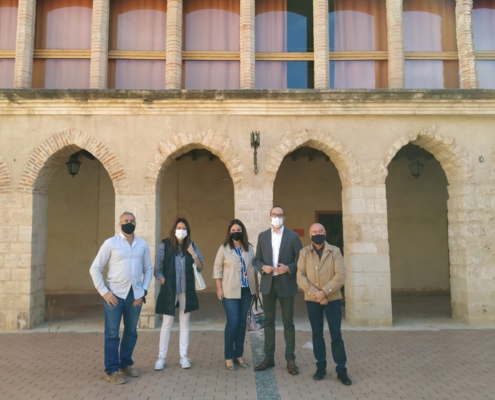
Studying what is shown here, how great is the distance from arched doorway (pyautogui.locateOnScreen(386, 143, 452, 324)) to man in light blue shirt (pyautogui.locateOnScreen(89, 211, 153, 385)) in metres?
9.27

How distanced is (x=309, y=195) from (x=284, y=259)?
7473mm

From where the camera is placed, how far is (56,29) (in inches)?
347

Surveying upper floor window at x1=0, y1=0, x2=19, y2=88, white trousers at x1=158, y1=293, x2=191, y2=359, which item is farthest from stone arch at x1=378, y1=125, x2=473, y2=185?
upper floor window at x1=0, y1=0, x2=19, y2=88

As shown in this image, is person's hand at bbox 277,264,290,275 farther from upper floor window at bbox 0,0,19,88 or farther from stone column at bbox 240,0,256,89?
upper floor window at bbox 0,0,19,88

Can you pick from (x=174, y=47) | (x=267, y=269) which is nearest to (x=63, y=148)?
(x=174, y=47)

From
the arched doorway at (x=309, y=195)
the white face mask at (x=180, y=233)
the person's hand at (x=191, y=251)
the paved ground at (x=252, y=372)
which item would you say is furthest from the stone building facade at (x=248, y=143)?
the arched doorway at (x=309, y=195)

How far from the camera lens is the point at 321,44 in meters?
8.57

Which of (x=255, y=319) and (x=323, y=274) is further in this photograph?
(x=255, y=319)

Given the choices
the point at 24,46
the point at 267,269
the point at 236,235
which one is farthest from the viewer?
the point at 24,46

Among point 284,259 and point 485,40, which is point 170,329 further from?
point 485,40

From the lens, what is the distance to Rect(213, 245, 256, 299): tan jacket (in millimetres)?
5371

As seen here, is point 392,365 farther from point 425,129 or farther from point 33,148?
point 33,148

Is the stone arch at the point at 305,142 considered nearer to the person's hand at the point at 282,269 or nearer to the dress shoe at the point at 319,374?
the person's hand at the point at 282,269

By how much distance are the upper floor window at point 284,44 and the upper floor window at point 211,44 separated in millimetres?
504
